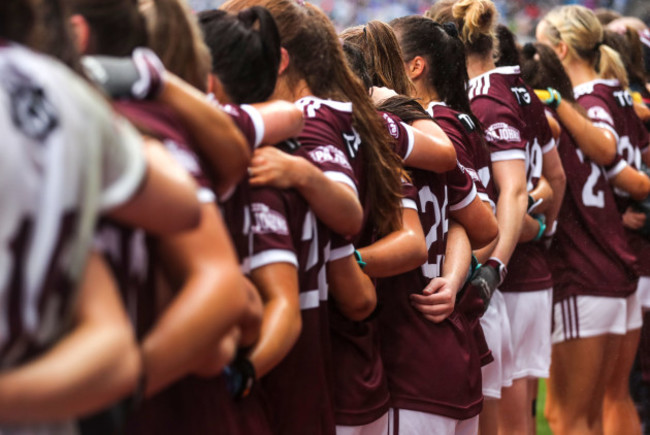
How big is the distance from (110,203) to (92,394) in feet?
0.75

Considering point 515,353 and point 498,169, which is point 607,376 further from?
point 498,169

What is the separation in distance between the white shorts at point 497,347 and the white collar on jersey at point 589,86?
4.48 ft

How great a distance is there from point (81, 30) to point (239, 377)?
2.12ft

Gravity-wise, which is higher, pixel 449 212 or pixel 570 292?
pixel 449 212

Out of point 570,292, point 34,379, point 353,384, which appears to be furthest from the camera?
point 570,292

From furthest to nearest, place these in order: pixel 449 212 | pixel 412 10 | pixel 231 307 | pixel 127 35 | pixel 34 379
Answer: pixel 412 10
pixel 449 212
pixel 127 35
pixel 231 307
pixel 34 379

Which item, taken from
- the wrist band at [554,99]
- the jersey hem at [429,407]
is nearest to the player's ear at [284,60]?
the jersey hem at [429,407]

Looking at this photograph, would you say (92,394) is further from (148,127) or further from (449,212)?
(449,212)

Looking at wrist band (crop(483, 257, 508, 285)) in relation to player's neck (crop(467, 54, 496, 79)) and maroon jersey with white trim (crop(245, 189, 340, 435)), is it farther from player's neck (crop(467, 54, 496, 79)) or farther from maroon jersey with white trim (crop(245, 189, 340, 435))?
maroon jersey with white trim (crop(245, 189, 340, 435))

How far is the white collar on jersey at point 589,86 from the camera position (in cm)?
465

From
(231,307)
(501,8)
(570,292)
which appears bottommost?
(501,8)

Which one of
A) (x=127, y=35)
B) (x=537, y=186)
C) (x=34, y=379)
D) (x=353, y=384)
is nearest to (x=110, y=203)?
(x=34, y=379)

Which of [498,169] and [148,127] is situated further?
[498,169]

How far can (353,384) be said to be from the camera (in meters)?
2.40
